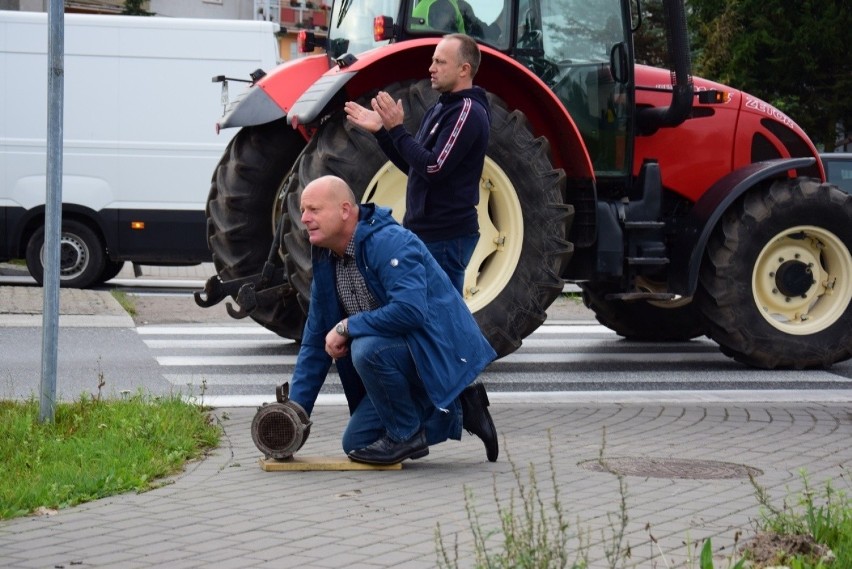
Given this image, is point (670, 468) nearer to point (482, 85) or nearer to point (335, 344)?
point (335, 344)

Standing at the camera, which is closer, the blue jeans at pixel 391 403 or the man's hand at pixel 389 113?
the blue jeans at pixel 391 403

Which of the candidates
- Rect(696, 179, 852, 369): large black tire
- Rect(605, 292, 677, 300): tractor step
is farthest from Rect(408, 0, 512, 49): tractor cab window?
Rect(696, 179, 852, 369): large black tire

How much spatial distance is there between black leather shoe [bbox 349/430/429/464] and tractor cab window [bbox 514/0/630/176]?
4362 millimetres

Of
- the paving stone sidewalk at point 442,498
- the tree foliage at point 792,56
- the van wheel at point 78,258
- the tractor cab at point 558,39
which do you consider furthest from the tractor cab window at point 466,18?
the tree foliage at point 792,56

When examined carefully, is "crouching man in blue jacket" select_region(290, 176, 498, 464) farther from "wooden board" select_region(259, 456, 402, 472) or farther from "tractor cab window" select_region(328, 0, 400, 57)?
"tractor cab window" select_region(328, 0, 400, 57)

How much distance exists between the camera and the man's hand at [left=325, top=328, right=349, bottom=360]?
670 centimetres

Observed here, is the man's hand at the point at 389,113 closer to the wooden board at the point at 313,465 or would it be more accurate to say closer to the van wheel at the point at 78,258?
the wooden board at the point at 313,465

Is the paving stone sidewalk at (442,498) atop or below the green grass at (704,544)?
below

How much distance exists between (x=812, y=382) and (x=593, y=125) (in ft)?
7.57

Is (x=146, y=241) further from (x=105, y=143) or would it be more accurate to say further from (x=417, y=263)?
(x=417, y=263)

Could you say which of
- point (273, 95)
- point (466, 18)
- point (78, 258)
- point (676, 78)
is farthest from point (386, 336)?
point (78, 258)

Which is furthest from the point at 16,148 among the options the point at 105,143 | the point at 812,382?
the point at 812,382

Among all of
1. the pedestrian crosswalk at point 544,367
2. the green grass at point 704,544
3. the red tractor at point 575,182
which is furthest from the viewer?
the pedestrian crosswalk at point 544,367

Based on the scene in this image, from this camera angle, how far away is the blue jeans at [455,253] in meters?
8.12
